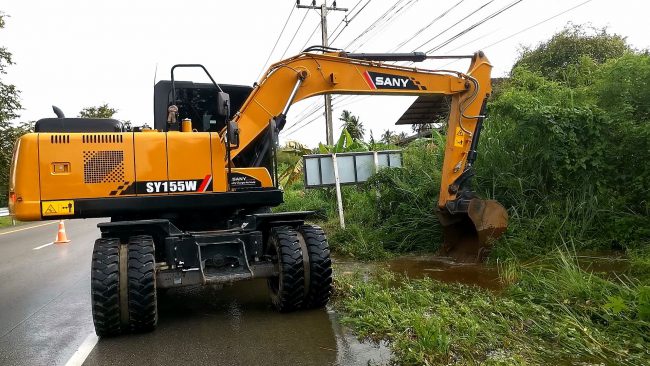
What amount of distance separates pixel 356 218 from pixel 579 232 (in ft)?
16.1

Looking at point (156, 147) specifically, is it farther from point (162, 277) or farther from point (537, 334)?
point (537, 334)

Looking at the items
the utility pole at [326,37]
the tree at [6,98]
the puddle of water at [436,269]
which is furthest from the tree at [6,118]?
the puddle of water at [436,269]

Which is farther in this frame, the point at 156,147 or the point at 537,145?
the point at 537,145

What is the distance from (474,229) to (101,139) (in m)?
6.16

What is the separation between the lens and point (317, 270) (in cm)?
586

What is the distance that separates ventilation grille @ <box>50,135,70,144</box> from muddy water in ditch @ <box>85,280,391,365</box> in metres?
2.15

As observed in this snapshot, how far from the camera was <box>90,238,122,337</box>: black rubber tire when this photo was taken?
5.14 meters

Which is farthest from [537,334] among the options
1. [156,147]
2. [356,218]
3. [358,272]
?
[356,218]

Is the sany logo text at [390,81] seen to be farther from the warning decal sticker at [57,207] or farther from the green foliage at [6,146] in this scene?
the green foliage at [6,146]

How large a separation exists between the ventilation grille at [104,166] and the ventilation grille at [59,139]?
0.24 metres

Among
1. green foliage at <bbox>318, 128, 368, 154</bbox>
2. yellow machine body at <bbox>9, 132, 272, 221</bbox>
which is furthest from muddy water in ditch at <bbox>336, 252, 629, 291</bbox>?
green foliage at <bbox>318, 128, 368, 154</bbox>

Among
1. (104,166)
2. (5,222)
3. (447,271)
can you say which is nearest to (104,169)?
(104,166)

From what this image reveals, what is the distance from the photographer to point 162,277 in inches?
222

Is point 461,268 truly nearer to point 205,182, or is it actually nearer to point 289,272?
point 289,272
